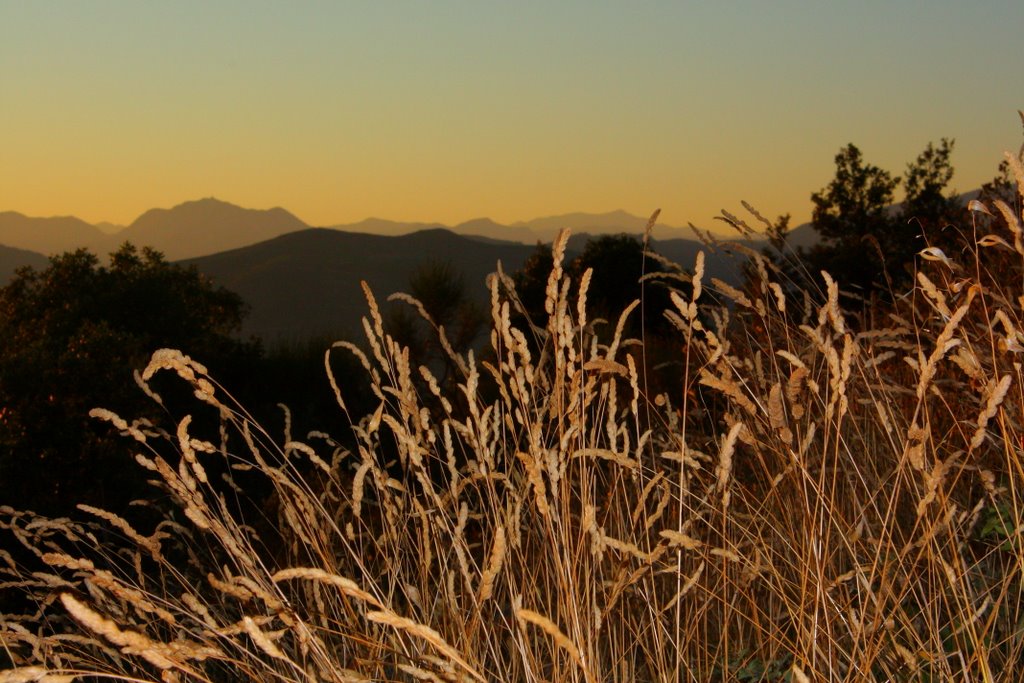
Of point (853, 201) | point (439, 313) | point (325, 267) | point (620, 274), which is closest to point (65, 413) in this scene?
point (439, 313)

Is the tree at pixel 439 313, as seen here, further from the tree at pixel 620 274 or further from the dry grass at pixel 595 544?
the dry grass at pixel 595 544

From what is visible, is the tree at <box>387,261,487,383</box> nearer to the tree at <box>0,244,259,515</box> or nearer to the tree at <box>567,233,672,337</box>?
the tree at <box>0,244,259,515</box>

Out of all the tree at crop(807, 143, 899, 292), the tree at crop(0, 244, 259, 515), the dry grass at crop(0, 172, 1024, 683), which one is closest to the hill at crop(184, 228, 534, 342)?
the tree at crop(807, 143, 899, 292)

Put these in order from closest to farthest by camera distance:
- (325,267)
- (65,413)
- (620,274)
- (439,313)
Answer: (65,413) < (439,313) < (620,274) < (325,267)

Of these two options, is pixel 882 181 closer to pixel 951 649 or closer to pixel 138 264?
pixel 138 264

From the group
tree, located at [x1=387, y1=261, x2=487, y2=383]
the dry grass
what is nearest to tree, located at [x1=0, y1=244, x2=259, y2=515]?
tree, located at [x1=387, y1=261, x2=487, y2=383]

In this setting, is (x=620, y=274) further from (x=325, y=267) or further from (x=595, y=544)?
(x=325, y=267)

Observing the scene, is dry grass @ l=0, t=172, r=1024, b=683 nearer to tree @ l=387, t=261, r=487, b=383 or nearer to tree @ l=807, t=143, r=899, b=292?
tree @ l=387, t=261, r=487, b=383

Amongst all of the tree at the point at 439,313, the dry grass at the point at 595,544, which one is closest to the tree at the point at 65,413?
the tree at the point at 439,313

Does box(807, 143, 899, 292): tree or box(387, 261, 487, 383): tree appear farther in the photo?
box(807, 143, 899, 292): tree

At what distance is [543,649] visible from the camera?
3260mm

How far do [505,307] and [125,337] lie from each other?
7.90 metres

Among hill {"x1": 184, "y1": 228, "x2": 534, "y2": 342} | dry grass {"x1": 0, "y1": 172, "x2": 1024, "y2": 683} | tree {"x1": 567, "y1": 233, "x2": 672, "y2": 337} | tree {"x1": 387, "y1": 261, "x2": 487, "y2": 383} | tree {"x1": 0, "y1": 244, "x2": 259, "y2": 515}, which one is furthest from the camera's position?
hill {"x1": 184, "y1": 228, "x2": 534, "y2": 342}

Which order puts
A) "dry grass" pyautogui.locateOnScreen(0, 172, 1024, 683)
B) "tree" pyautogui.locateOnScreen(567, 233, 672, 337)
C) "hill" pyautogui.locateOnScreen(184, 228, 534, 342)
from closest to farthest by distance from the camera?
"dry grass" pyautogui.locateOnScreen(0, 172, 1024, 683) < "tree" pyautogui.locateOnScreen(567, 233, 672, 337) < "hill" pyautogui.locateOnScreen(184, 228, 534, 342)
